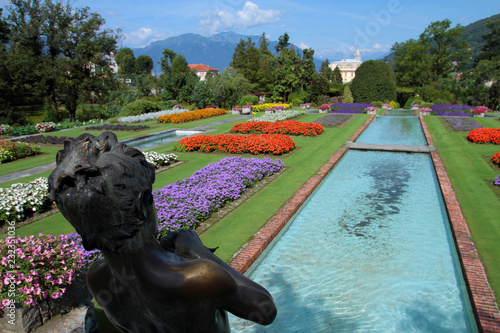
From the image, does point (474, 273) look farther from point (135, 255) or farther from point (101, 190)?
point (101, 190)

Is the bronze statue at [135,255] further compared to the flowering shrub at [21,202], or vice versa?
the flowering shrub at [21,202]

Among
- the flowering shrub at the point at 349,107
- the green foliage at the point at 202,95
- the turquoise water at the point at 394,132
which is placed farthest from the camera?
the green foliage at the point at 202,95

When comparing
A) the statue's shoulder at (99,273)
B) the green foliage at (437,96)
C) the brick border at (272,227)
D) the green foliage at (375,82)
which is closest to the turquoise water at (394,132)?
the brick border at (272,227)

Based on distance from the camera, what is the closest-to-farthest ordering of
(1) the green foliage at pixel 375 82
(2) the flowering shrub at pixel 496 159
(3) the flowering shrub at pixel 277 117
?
(2) the flowering shrub at pixel 496 159 → (3) the flowering shrub at pixel 277 117 → (1) the green foliage at pixel 375 82

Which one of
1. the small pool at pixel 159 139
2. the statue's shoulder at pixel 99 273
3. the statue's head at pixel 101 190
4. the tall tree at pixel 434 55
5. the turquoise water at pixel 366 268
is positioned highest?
the tall tree at pixel 434 55

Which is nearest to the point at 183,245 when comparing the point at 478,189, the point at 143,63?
the point at 478,189

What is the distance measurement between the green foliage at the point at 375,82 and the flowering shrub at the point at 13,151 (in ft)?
113

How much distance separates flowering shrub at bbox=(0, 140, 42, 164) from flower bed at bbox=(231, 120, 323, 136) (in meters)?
10.6

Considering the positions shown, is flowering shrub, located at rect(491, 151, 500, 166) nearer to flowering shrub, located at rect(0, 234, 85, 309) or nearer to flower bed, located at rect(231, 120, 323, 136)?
flower bed, located at rect(231, 120, 323, 136)

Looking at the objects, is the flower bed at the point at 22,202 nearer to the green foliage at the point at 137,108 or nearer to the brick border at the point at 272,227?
the brick border at the point at 272,227

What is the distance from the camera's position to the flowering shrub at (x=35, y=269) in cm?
334

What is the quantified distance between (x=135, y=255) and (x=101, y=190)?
0.97ft

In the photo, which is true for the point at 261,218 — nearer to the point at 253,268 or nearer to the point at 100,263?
the point at 253,268

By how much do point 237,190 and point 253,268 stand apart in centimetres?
347
